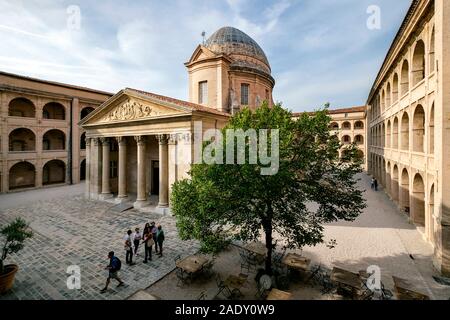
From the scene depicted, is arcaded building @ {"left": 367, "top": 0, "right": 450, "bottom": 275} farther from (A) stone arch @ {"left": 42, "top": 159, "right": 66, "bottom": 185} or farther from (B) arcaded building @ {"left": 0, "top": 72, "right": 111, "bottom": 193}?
(A) stone arch @ {"left": 42, "top": 159, "right": 66, "bottom": 185}

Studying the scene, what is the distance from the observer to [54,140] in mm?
33438

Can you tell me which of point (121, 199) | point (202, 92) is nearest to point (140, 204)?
point (121, 199)

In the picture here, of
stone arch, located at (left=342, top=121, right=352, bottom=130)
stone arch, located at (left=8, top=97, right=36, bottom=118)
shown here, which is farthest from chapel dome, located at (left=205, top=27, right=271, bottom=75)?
stone arch, located at (left=342, top=121, right=352, bottom=130)

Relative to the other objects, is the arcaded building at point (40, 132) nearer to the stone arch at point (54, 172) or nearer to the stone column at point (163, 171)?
the stone arch at point (54, 172)

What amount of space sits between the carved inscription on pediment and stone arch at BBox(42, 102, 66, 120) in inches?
693

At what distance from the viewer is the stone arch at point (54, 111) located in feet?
107

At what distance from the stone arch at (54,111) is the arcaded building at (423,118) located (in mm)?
40844

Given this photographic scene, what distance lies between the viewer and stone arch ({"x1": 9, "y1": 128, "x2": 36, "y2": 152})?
2953 cm

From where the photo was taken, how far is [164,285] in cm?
919

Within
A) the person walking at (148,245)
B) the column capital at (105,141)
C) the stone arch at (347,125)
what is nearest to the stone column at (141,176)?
the column capital at (105,141)

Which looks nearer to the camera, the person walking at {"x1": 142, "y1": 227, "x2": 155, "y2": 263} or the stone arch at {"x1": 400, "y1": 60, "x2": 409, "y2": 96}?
the person walking at {"x1": 142, "y1": 227, "x2": 155, "y2": 263}

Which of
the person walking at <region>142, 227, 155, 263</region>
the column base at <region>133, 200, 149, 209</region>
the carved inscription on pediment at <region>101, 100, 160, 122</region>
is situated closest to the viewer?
the person walking at <region>142, 227, 155, 263</region>

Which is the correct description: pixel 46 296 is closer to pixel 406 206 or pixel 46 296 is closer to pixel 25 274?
pixel 25 274
